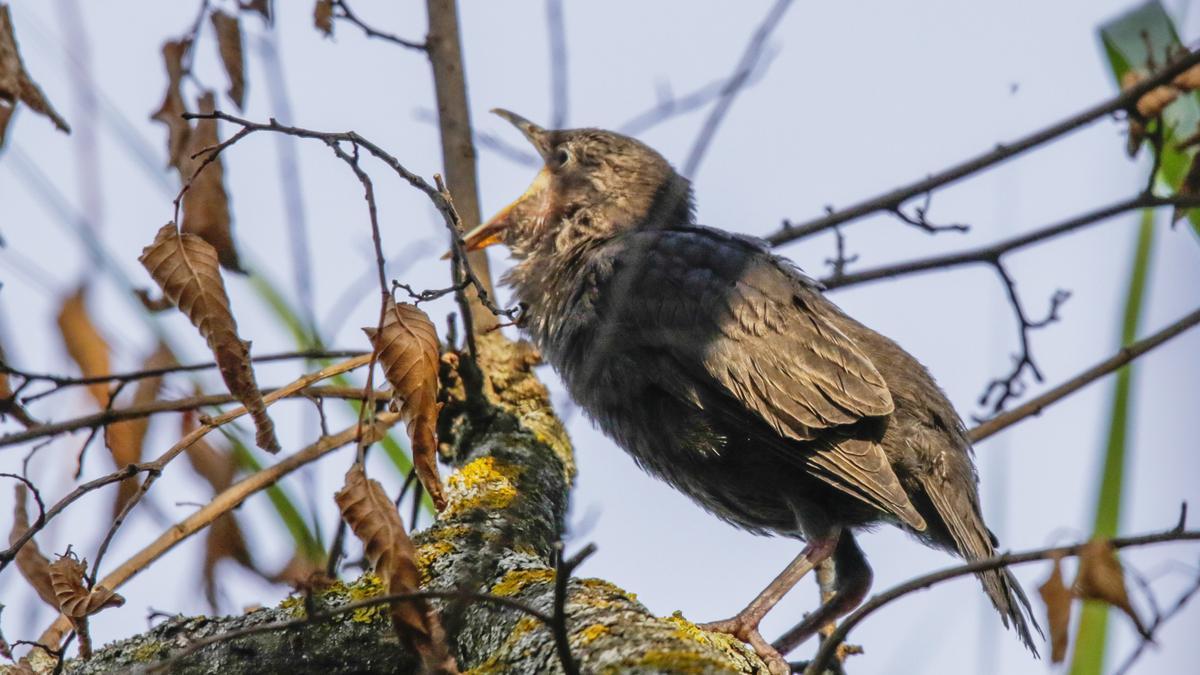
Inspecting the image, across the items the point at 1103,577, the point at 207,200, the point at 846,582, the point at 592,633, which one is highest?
the point at 207,200

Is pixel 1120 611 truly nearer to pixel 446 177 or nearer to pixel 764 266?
pixel 764 266

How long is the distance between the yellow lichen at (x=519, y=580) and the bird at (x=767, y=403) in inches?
43.4

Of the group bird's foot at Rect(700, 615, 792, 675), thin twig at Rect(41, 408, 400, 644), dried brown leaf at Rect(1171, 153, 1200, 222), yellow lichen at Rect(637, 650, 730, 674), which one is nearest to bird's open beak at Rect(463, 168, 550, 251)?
thin twig at Rect(41, 408, 400, 644)

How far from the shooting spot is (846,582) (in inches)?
179

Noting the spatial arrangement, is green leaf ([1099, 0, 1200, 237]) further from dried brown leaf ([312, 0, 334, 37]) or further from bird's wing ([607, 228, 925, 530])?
dried brown leaf ([312, 0, 334, 37])

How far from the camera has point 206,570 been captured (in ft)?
13.2

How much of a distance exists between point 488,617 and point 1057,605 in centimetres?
125

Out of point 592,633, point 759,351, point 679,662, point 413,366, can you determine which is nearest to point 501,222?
point 759,351

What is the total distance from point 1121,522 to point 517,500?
1.86m

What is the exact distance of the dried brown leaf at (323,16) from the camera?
459 centimetres

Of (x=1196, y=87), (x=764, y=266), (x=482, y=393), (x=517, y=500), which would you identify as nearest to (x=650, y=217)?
(x=764, y=266)

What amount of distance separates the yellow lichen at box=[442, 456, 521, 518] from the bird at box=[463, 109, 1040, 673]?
462 millimetres

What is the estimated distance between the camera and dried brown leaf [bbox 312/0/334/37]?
15.1ft

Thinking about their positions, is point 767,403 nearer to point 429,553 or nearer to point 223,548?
point 429,553
